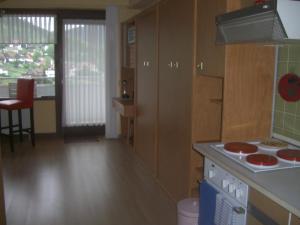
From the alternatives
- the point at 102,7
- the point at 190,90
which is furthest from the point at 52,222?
the point at 102,7

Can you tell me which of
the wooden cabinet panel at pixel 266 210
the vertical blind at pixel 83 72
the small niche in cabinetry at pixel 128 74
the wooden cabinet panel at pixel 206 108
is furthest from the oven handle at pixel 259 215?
the vertical blind at pixel 83 72

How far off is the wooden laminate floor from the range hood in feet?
6.28

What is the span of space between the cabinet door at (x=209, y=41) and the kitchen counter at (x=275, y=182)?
0.77 m

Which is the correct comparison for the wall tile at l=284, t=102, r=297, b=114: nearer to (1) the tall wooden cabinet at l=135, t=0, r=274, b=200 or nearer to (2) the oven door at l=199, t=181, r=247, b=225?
(1) the tall wooden cabinet at l=135, t=0, r=274, b=200

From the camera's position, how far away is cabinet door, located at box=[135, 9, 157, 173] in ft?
13.6

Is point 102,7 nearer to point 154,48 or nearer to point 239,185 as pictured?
point 154,48

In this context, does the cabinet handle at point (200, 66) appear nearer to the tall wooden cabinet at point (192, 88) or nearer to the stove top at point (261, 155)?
the tall wooden cabinet at point (192, 88)

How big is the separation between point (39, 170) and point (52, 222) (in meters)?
1.57

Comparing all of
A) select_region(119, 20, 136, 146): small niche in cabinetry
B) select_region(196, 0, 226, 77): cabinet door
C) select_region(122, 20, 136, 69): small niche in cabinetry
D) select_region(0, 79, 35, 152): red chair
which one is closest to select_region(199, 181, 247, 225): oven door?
select_region(196, 0, 226, 77): cabinet door

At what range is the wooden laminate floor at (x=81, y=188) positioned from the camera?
127 inches

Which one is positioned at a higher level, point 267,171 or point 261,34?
point 261,34

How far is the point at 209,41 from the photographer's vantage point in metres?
2.62

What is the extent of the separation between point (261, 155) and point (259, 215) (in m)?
0.45

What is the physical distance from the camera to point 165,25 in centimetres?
363
